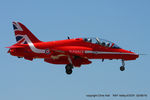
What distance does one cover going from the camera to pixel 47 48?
36.0 m

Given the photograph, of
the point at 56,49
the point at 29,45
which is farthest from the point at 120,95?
the point at 29,45

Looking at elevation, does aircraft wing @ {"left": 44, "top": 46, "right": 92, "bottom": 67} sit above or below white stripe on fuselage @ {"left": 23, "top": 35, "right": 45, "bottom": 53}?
below

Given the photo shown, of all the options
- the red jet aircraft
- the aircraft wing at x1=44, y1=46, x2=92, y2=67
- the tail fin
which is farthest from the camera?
the tail fin

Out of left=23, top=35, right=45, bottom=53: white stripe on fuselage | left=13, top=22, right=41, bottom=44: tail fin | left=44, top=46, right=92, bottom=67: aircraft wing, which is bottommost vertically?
left=44, top=46, right=92, bottom=67: aircraft wing

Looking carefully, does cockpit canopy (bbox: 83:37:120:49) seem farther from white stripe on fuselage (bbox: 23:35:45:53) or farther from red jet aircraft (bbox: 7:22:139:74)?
white stripe on fuselage (bbox: 23:35:45:53)

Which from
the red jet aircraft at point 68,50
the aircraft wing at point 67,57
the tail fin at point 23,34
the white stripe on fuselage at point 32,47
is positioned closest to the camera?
the red jet aircraft at point 68,50

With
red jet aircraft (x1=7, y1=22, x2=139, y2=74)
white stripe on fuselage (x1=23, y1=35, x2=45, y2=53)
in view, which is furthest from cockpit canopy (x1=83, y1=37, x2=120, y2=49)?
white stripe on fuselage (x1=23, y1=35, x2=45, y2=53)

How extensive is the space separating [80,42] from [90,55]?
210 centimetres

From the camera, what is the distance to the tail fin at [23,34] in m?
37.9

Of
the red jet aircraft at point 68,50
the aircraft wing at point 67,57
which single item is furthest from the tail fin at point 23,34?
the aircraft wing at point 67,57

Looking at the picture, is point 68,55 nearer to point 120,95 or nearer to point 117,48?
point 117,48

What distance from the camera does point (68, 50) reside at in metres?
34.8

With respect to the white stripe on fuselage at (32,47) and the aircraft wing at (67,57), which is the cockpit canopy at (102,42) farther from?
the white stripe on fuselage at (32,47)

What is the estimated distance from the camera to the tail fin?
3788 centimetres
